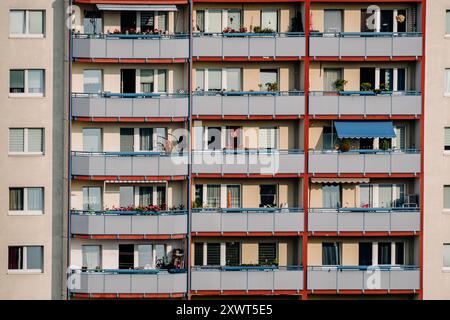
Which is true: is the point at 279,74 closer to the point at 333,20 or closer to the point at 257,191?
the point at 333,20

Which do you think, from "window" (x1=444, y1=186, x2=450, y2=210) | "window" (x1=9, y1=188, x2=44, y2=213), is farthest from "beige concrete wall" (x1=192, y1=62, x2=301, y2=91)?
"window" (x1=9, y1=188, x2=44, y2=213)

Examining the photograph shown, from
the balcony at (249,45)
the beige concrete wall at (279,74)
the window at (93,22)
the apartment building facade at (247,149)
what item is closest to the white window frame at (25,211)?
the apartment building facade at (247,149)

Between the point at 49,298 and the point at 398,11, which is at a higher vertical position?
the point at 398,11

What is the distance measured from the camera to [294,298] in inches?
3364

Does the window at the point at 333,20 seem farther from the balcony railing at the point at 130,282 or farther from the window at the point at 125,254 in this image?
the window at the point at 125,254

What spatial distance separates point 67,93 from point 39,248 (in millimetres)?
7645

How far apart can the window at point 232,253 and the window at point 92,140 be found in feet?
26.0

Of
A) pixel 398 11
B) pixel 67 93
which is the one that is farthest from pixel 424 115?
pixel 67 93

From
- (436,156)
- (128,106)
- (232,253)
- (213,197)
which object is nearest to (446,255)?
(436,156)

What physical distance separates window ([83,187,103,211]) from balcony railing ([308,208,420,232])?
10303 mm

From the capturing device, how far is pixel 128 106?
8481 centimetres

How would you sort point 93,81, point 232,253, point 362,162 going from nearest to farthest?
point 362,162
point 93,81
point 232,253

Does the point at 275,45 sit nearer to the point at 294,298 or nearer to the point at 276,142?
the point at 276,142

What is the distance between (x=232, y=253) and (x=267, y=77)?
8827 mm
